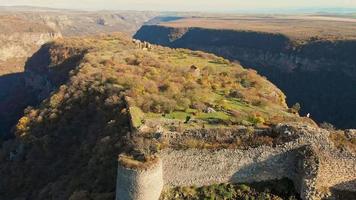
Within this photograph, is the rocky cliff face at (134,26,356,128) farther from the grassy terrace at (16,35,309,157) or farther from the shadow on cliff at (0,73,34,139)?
the shadow on cliff at (0,73,34,139)

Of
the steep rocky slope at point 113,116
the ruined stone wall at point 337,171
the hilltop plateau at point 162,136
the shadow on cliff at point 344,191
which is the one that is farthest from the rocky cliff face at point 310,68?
the ruined stone wall at point 337,171

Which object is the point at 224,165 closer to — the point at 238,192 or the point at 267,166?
the point at 238,192

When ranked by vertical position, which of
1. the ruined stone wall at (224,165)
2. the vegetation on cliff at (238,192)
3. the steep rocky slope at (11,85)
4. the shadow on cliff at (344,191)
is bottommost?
the steep rocky slope at (11,85)

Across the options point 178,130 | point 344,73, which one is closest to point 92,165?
point 178,130

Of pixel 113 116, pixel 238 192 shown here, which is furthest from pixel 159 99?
pixel 238 192

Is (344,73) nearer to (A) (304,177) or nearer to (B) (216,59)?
(B) (216,59)

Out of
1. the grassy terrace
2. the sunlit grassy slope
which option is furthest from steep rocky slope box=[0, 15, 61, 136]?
the grassy terrace

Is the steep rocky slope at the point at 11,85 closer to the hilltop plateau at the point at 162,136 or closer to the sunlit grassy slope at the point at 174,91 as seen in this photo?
the hilltop plateau at the point at 162,136
